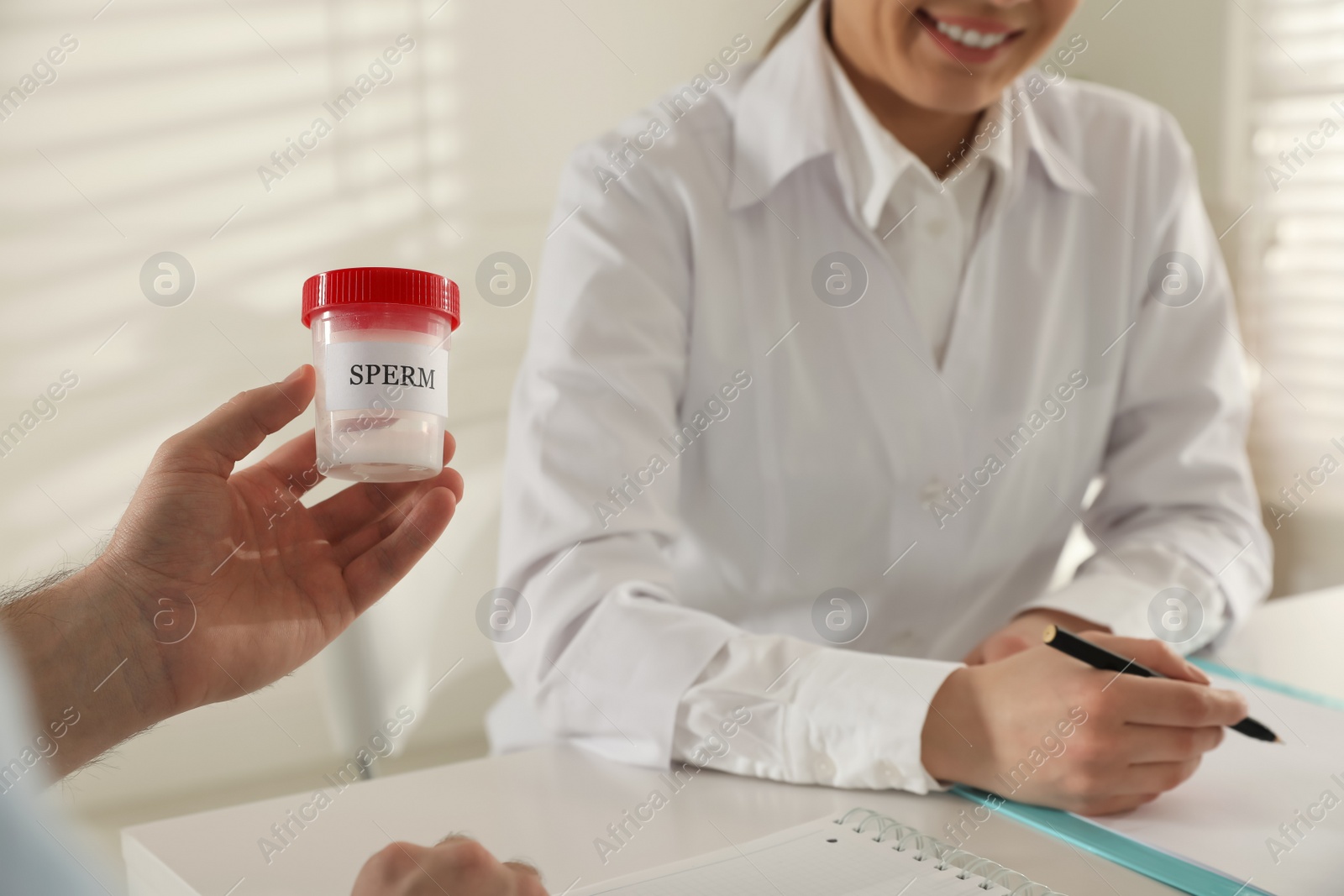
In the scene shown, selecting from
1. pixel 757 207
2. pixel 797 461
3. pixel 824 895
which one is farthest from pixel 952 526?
pixel 824 895

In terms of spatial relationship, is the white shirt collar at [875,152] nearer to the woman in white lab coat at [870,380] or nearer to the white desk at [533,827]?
the woman in white lab coat at [870,380]

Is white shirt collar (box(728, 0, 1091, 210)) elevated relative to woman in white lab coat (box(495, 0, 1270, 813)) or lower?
elevated

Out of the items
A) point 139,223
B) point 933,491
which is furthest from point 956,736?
point 139,223

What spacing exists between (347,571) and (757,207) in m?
0.70

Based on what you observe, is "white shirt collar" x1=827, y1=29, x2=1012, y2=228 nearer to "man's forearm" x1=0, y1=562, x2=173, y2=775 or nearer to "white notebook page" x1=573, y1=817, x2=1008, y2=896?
"white notebook page" x1=573, y1=817, x2=1008, y2=896

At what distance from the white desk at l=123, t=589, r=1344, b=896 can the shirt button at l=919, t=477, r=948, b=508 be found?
45 cm

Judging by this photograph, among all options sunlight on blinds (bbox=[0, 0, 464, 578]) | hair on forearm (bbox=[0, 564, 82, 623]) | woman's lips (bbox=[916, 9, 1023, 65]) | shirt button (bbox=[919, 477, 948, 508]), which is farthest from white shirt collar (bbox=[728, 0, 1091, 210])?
hair on forearm (bbox=[0, 564, 82, 623])

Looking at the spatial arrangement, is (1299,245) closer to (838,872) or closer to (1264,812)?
(1264,812)

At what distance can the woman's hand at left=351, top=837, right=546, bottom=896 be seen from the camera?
0.54 metres

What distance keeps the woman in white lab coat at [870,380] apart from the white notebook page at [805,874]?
0.68ft

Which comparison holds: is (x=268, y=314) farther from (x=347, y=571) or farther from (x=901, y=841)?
(x=901, y=841)

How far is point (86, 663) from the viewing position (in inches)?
19.5

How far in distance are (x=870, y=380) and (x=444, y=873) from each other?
29.3 inches

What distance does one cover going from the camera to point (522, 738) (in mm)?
1027
